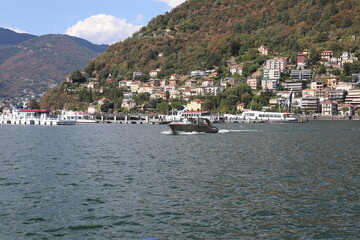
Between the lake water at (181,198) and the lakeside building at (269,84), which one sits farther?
the lakeside building at (269,84)

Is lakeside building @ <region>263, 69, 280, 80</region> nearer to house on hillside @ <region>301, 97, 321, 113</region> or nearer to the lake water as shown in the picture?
house on hillside @ <region>301, 97, 321, 113</region>

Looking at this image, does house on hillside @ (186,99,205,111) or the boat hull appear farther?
house on hillside @ (186,99,205,111)

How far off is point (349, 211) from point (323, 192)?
3.82m

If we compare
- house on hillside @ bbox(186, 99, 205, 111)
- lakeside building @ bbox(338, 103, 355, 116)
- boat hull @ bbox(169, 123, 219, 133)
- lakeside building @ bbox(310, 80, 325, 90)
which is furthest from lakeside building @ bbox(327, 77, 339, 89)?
boat hull @ bbox(169, 123, 219, 133)

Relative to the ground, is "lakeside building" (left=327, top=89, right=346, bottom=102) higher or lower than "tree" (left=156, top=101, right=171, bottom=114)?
higher

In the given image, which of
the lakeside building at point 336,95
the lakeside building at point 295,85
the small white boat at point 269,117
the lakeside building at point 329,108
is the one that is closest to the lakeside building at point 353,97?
the lakeside building at point 336,95

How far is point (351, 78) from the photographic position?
18950 centimetres

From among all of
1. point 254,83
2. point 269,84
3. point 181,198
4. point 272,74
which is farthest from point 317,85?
point 181,198

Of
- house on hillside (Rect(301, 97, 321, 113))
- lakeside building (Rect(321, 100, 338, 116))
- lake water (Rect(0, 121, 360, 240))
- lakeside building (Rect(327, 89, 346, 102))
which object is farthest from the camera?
lakeside building (Rect(327, 89, 346, 102))

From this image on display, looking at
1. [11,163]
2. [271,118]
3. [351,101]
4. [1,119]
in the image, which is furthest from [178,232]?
[351,101]

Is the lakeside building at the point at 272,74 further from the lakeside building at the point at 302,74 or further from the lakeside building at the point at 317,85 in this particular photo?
the lakeside building at the point at 317,85

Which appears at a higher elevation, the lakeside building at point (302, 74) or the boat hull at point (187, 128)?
the lakeside building at point (302, 74)

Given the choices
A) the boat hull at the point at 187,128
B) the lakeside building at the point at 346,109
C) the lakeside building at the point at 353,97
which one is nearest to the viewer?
the boat hull at the point at 187,128

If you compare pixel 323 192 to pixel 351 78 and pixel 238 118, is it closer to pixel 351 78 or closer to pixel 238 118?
pixel 238 118
